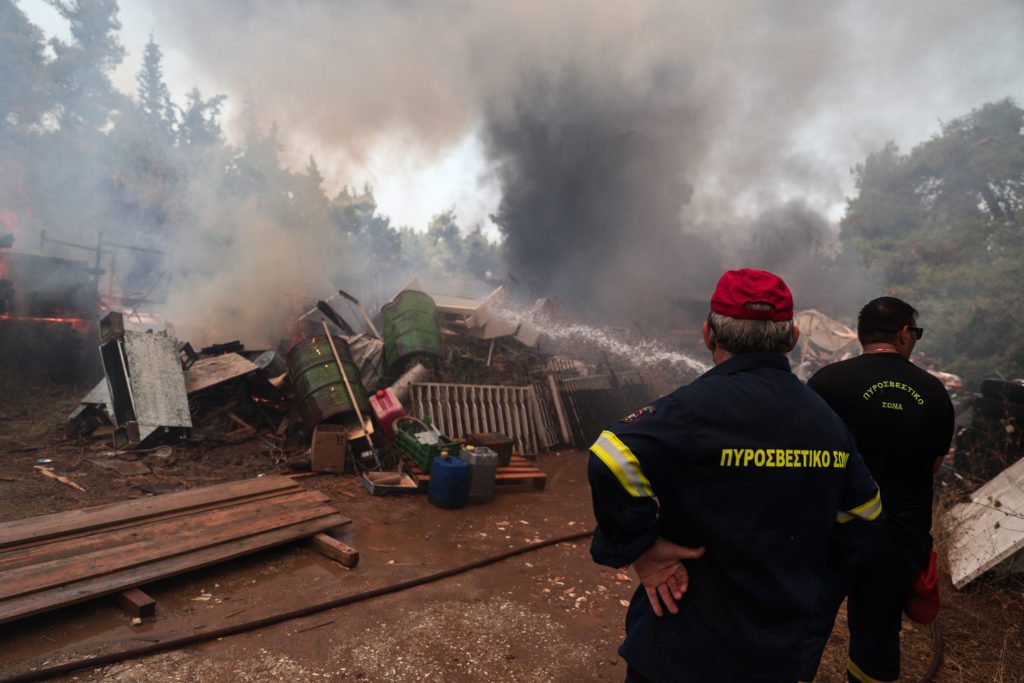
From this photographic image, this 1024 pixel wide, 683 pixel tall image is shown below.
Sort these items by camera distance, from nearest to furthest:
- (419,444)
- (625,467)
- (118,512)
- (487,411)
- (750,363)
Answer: (625,467) < (750,363) < (118,512) < (419,444) < (487,411)

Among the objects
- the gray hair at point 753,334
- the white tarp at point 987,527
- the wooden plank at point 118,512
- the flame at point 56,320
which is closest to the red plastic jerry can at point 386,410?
the wooden plank at point 118,512

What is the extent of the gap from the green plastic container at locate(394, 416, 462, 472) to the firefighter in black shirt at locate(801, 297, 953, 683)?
175 inches

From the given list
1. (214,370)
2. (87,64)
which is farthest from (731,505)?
(87,64)

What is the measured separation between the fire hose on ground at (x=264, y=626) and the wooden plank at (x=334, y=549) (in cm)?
48

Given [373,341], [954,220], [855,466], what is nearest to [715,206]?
[954,220]

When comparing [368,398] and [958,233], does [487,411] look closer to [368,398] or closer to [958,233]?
[368,398]

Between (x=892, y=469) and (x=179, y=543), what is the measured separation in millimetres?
4487

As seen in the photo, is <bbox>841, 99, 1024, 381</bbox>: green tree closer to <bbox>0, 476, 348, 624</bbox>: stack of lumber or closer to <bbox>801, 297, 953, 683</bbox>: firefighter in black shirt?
<bbox>801, 297, 953, 683</bbox>: firefighter in black shirt

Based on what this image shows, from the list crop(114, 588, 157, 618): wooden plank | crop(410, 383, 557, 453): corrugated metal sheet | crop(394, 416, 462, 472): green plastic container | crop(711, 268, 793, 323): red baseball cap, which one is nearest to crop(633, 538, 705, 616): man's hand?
crop(711, 268, 793, 323): red baseball cap

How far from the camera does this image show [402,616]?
3570 mm

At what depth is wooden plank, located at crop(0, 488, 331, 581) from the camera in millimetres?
3422

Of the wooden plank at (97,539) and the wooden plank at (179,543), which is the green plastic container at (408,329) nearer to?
the wooden plank at (179,543)

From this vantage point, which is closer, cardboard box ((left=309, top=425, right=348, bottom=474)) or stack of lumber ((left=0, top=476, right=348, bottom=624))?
stack of lumber ((left=0, top=476, right=348, bottom=624))

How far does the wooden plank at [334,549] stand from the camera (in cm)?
421
